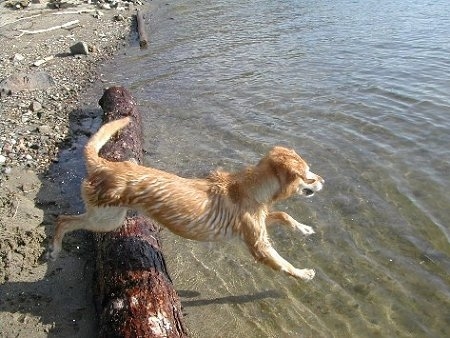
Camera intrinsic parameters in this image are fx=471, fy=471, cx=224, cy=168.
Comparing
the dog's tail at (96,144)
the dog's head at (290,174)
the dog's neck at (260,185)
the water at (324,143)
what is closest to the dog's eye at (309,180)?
the dog's head at (290,174)

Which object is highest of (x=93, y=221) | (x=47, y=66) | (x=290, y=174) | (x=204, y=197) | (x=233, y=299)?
(x=290, y=174)

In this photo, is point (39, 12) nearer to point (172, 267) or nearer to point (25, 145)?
point (25, 145)

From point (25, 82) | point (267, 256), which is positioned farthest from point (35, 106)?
point (267, 256)

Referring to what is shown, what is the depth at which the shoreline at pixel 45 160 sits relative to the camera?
5.74 metres

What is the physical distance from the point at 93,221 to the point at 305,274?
8.82ft

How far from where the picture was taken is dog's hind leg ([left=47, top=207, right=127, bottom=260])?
5.66 meters

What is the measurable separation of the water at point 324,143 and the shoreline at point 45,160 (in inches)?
49.2

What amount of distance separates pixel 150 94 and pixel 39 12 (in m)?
8.74

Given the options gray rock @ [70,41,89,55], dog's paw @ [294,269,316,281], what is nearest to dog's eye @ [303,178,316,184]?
dog's paw @ [294,269,316,281]

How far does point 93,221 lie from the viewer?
19.0ft

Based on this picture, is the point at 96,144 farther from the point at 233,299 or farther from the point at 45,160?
the point at 45,160

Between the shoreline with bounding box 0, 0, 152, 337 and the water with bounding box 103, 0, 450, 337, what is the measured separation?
1.25 metres

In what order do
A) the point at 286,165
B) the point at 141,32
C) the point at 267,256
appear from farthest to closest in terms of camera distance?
the point at 141,32
the point at 267,256
the point at 286,165

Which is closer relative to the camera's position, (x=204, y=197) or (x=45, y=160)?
(x=204, y=197)
